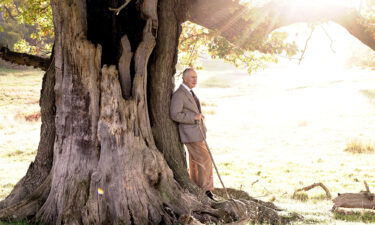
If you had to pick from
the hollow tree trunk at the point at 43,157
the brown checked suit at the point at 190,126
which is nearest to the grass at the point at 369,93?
the brown checked suit at the point at 190,126

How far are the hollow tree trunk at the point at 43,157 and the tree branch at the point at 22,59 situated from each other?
0.70 metres

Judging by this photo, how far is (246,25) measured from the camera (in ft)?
35.2

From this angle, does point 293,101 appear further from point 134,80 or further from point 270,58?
point 134,80

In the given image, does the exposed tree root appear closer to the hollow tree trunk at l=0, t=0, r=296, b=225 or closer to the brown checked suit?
the hollow tree trunk at l=0, t=0, r=296, b=225

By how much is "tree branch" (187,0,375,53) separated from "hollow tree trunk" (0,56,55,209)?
3232 millimetres

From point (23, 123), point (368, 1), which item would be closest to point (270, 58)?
point (368, 1)

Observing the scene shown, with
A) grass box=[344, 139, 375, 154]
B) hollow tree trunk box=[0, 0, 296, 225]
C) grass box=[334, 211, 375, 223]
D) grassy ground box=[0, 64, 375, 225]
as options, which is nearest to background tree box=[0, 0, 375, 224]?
hollow tree trunk box=[0, 0, 296, 225]

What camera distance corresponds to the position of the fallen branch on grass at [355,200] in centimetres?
1022

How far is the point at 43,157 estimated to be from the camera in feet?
32.5

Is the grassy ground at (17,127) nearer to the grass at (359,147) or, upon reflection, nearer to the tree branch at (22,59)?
the tree branch at (22,59)

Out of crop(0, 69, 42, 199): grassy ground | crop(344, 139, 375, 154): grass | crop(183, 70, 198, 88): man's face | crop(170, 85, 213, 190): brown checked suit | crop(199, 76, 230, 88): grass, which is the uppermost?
crop(183, 70, 198, 88): man's face

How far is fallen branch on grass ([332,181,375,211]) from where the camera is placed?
10.2 m

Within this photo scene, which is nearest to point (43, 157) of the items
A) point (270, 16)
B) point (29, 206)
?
point (29, 206)

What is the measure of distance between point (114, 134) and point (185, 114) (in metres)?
1.71
